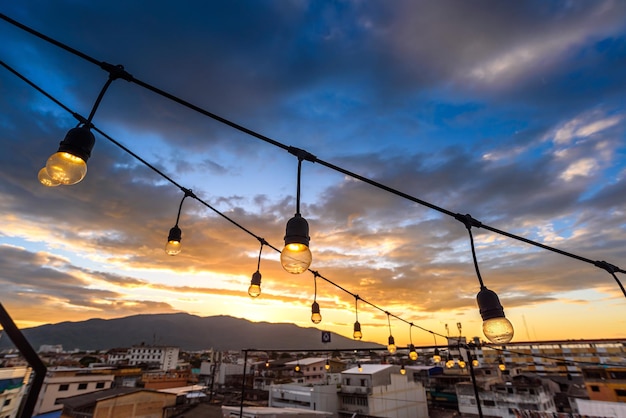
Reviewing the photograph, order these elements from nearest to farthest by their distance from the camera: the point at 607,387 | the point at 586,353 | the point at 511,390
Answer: the point at 607,387
the point at 511,390
the point at 586,353

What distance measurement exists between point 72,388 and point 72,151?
43.3 m

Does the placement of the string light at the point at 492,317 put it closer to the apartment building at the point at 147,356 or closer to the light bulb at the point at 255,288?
the light bulb at the point at 255,288

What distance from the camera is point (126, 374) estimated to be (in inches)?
1655

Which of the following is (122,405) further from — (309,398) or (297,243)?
(297,243)

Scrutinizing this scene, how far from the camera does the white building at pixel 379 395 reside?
31.4 metres

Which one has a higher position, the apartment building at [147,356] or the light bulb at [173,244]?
the light bulb at [173,244]

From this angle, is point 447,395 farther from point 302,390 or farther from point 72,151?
point 72,151

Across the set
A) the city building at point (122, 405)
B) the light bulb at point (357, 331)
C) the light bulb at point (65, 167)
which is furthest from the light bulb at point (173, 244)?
the city building at point (122, 405)

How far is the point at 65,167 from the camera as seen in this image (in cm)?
296

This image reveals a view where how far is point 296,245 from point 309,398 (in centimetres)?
3605

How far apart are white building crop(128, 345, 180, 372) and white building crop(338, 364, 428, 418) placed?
235ft

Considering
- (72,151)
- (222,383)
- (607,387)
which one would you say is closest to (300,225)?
(72,151)

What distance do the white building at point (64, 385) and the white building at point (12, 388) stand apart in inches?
1585

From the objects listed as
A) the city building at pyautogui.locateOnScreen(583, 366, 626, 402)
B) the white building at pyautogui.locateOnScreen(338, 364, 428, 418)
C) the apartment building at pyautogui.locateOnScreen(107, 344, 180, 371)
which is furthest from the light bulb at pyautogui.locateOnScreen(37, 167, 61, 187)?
the apartment building at pyautogui.locateOnScreen(107, 344, 180, 371)
